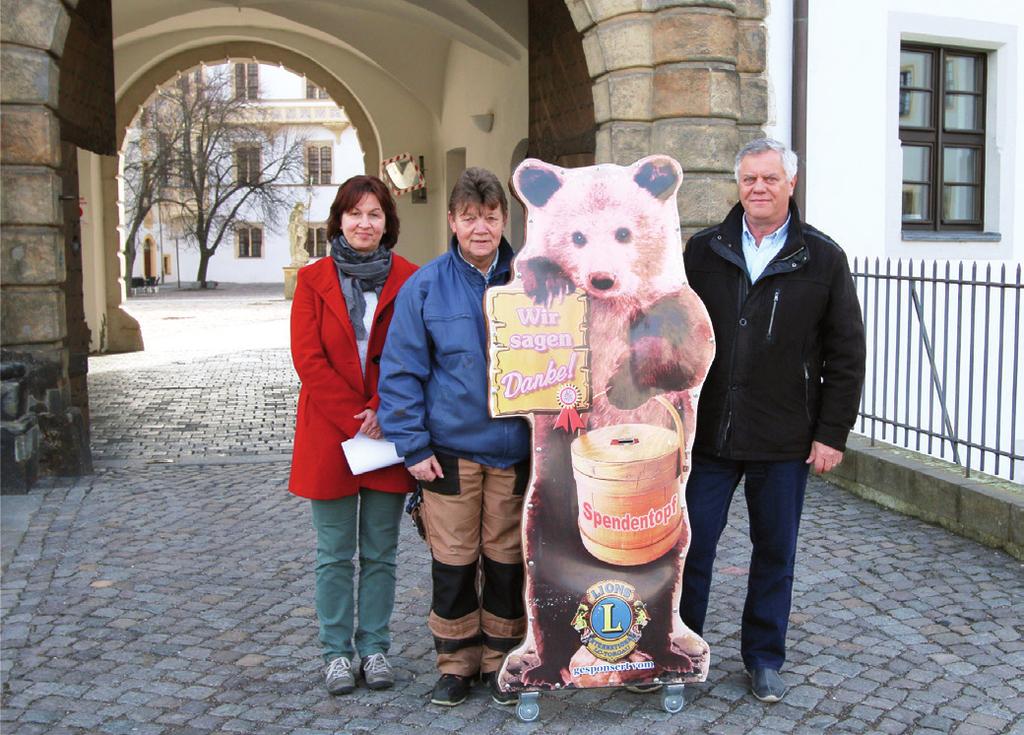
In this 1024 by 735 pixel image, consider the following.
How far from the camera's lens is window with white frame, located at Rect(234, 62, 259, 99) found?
51062 mm

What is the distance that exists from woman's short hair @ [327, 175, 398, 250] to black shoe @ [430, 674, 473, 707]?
148 cm

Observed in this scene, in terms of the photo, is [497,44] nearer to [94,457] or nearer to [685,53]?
[685,53]

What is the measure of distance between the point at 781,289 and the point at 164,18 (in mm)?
14807

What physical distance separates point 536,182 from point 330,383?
95cm

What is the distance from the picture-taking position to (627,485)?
3559mm

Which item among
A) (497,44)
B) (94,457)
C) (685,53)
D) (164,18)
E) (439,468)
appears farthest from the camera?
(164,18)

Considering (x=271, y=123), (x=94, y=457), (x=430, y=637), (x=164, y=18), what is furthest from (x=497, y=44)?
(x=271, y=123)

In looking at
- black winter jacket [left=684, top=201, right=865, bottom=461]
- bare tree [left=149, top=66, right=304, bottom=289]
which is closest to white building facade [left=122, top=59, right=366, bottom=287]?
bare tree [left=149, top=66, right=304, bottom=289]

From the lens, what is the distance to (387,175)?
1917 centimetres

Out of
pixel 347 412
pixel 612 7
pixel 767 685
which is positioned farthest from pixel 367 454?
pixel 612 7

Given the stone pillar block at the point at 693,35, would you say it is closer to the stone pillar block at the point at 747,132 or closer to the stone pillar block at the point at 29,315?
the stone pillar block at the point at 747,132

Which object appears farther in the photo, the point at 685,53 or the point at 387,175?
the point at 387,175

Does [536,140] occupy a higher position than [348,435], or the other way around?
[536,140]

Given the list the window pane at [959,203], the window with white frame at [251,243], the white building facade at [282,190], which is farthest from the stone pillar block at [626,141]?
the window with white frame at [251,243]
